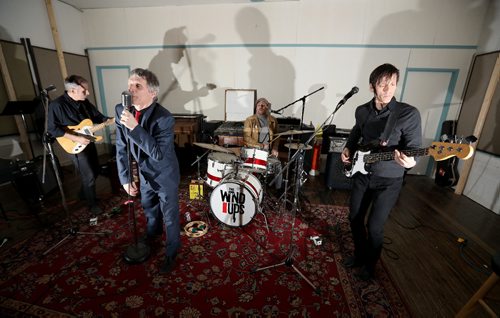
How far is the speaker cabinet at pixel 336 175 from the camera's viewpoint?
14.4 feet

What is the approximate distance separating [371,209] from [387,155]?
1.83 feet

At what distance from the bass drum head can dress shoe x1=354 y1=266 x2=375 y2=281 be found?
1.40 meters

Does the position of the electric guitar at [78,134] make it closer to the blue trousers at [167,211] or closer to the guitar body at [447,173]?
the blue trousers at [167,211]

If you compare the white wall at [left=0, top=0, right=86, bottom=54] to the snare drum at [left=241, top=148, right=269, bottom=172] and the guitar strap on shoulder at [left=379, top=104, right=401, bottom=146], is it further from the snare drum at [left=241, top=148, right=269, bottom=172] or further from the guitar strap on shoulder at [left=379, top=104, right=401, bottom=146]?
the guitar strap on shoulder at [left=379, top=104, right=401, bottom=146]

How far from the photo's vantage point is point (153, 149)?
1.85 m

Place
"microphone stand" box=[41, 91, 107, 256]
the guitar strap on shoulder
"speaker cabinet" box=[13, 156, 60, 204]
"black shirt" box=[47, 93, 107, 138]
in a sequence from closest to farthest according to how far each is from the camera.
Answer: the guitar strap on shoulder, "microphone stand" box=[41, 91, 107, 256], "black shirt" box=[47, 93, 107, 138], "speaker cabinet" box=[13, 156, 60, 204]

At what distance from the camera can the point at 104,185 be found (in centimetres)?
441

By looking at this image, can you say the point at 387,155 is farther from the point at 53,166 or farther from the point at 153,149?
the point at 53,166

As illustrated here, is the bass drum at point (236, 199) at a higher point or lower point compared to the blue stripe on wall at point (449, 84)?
lower

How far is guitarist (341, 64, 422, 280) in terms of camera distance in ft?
5.98

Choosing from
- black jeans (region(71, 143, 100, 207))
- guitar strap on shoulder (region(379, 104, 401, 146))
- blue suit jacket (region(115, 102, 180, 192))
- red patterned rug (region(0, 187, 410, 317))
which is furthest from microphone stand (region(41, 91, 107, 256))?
guitar strap on shoulder (region(379, 104, 401, 146))

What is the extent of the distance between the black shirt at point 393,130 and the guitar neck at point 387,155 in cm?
4

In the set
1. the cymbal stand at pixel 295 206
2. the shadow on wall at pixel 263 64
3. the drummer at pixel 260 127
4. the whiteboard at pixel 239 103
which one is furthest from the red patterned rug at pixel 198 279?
the shadow on wall at pixel 263 64

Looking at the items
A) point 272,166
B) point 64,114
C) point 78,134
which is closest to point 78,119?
point 64,114
